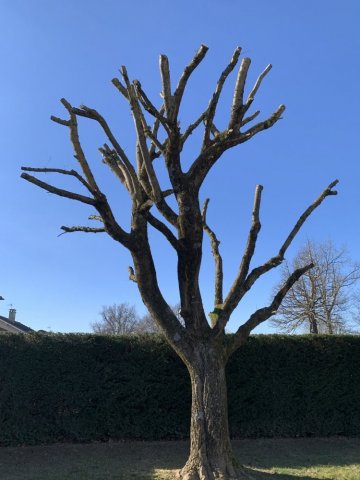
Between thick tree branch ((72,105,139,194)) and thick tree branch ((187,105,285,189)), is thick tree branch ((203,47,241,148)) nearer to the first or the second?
thick tree branch ((187,105,285,189))

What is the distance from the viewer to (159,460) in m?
9.79

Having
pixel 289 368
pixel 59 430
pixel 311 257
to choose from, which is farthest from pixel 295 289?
pixel 59 430

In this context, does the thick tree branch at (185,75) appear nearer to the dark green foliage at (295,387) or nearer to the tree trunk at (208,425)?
the tree trunk at (208,425)

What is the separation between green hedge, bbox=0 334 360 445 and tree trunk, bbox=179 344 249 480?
3.87m

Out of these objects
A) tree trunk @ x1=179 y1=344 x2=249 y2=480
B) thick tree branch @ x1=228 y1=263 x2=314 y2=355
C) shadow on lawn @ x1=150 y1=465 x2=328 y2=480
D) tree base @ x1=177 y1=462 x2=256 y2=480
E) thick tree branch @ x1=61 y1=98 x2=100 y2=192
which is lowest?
shadow on lawn @ x1=150 y1=465 x2=328 y2=480

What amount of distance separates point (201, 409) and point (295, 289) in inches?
1256

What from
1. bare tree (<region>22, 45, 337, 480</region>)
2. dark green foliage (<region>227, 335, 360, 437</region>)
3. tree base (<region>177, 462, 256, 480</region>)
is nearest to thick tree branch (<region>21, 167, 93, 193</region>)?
bare tree (<region>22, 45, 337, 480</region>)

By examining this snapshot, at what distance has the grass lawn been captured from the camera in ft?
27.8

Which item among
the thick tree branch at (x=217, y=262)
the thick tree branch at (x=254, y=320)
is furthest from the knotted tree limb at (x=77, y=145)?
the thick tree branch at (x=254, y=320)

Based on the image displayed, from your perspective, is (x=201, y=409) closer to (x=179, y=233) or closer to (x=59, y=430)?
(x=179, y=233)

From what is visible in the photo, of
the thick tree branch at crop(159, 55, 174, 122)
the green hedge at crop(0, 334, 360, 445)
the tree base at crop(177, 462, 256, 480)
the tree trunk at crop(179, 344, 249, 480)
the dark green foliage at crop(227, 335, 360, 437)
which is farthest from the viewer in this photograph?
the dark green foliage at crop(227, 335, 360, 437)

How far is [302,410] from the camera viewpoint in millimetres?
12320

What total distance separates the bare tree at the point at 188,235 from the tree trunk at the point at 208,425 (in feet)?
0.05

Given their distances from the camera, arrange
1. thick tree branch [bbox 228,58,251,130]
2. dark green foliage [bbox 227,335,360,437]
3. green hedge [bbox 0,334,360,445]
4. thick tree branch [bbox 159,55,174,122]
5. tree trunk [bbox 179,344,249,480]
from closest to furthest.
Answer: tree trunk [bbox 179,344,249,480] → thick tree branch [bbox 159,55,174,122] → thick tree branch [bbox 228,58,251,130] → green hedge [bbox 0,334,360,445] → dark green foliage [bbox 227,335,360,437]
